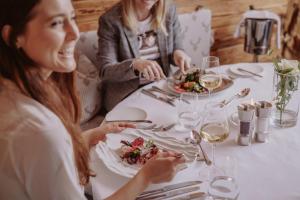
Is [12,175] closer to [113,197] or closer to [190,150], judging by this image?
[113,197]

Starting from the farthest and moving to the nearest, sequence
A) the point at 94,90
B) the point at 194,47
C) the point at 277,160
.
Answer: the point at 194,47 < the point at 94,90 < the point at 277,160

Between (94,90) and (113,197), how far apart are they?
1.25 meters

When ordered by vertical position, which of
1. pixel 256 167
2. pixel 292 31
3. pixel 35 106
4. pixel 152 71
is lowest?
pixel 292 31

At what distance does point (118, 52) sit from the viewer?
231 centimetres

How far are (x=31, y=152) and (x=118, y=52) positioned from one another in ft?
4.75

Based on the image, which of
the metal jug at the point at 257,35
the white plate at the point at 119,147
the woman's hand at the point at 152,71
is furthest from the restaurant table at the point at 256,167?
the metal jug at the point at 257,35

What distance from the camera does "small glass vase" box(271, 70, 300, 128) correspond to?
1.45 m

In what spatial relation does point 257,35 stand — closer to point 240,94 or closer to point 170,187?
point 240,94

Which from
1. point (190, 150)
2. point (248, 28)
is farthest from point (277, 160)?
point (248, 28)

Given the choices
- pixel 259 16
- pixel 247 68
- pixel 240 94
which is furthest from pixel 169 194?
pixel 259 16

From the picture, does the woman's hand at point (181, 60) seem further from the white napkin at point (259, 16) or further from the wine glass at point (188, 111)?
the white napkin at point (259, 16)

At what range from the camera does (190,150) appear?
52.2 inches

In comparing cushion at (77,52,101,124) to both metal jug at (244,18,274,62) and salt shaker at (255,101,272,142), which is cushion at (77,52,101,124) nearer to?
salt shaker at (255,101,272,142)

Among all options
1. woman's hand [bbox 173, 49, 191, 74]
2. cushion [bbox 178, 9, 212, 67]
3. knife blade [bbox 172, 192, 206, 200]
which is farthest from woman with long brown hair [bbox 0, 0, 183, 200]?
cushion [bbox 178, 9, 212, 67]
